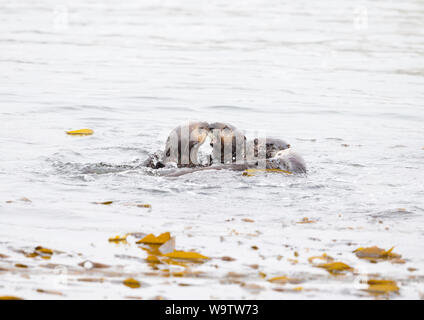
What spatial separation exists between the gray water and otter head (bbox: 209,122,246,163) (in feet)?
0.70

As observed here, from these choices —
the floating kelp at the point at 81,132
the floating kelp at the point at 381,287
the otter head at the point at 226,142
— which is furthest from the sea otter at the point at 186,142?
the floating kelp at the point at 81,132

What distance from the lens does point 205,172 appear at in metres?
5.02

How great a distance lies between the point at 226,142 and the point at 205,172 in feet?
1.03

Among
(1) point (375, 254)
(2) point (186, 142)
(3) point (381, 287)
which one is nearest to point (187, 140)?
(2) point (186, 142)

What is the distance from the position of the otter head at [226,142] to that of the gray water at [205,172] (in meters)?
0.21

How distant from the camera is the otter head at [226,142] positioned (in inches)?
201

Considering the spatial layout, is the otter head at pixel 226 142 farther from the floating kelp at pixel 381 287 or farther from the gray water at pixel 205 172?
the floating kelp at pixel 381 287

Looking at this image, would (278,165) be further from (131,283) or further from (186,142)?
(131,283)

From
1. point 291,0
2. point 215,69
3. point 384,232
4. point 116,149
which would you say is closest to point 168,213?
point 384,232

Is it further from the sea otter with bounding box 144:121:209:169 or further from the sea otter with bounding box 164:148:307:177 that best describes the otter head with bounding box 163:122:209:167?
the sea otter with bounding box 164:148:307:177

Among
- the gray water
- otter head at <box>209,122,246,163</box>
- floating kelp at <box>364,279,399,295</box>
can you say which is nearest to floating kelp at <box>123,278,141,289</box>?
the gray water

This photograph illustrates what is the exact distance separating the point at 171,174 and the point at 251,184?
63 centimetres

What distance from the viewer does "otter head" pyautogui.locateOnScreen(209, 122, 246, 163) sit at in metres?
5.10

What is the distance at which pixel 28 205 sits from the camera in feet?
14.9
